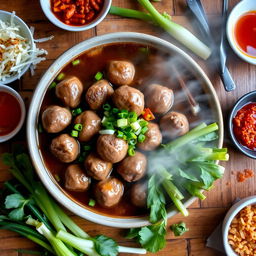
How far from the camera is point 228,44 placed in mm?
2795

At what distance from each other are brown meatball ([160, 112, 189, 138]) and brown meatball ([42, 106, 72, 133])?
1.85 ft

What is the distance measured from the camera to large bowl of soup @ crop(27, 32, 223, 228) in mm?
2396

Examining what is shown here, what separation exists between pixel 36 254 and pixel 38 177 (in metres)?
0.55

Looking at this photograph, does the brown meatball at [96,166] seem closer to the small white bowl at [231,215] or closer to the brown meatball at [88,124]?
the brown meatball at [88,124]

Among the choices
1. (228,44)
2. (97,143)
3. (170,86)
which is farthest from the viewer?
(228,44)

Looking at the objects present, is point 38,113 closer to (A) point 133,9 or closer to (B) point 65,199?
(B) point 65,199

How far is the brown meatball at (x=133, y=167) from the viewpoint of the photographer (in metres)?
2.40

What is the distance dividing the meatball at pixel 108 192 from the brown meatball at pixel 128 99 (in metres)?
0.44

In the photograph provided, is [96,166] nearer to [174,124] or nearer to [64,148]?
[64,148]

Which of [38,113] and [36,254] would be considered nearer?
[38,113]

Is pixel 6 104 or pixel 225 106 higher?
pixel 6 104

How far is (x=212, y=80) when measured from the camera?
2.82m

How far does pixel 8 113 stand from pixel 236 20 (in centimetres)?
162

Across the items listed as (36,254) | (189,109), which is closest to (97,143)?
(189,109)
